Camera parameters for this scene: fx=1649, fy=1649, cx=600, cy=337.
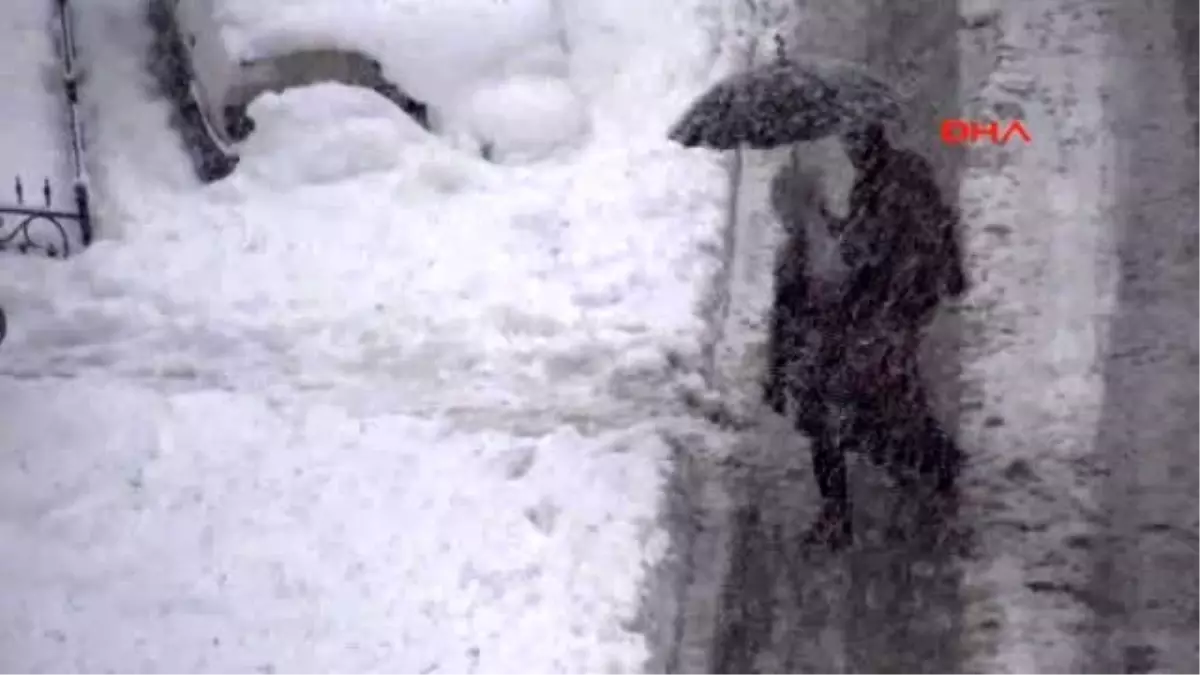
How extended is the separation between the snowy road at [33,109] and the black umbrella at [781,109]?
5.13 metres

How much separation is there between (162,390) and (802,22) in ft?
17.3

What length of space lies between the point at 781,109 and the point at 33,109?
6389 millimetres

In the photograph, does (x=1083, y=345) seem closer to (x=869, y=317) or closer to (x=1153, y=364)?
(x=1153, y=364)

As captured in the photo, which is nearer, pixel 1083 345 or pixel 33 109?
pixel 1083 345

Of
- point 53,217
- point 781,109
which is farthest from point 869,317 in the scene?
point 53,217

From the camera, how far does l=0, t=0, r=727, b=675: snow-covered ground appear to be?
743 centimetres

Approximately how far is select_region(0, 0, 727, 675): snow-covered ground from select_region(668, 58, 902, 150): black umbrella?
80.4 inches

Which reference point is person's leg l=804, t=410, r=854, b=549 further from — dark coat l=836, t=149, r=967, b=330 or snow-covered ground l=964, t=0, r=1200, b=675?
dark coat l=836, t=149, r=967, b=330

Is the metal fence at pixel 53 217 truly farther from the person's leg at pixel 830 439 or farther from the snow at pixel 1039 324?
the snow at pixel 1039 324

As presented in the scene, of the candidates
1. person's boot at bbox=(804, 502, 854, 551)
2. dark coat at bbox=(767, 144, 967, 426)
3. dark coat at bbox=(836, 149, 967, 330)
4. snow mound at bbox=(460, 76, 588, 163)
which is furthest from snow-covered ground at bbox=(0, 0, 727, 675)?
dark coat at bbox=(836, 149, 967, 330)

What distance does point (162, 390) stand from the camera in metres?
8.88

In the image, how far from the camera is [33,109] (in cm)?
1113

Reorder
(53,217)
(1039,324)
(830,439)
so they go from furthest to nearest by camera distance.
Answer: (53,217), (1039,324), (830,439)

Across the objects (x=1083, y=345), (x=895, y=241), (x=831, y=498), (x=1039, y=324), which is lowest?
(x=831, y=498)
